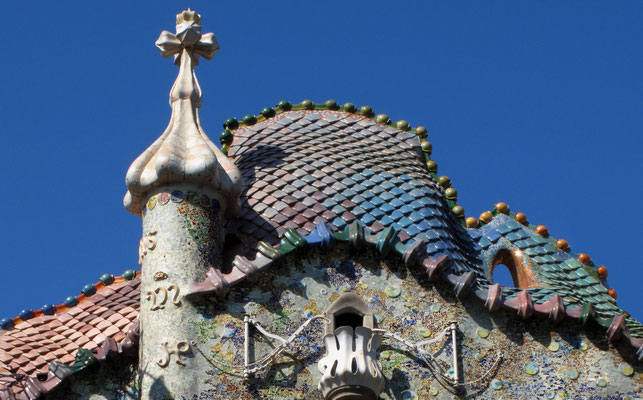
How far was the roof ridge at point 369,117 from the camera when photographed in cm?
1980

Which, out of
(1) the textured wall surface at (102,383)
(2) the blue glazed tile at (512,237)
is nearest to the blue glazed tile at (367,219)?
(2) the blue glazed tile at (512,237)

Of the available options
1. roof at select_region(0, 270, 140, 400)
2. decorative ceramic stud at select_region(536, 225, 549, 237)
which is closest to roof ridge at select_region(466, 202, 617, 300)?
decorative ceramic stud at select_region(536, 225, 549, 237)

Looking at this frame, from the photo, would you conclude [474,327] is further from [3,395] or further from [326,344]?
[3,395]

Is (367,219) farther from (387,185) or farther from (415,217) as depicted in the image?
(387,185)

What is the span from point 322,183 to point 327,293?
1.76m

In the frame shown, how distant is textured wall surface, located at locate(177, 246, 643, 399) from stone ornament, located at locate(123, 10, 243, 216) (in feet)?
3.52

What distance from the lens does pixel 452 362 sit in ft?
56.6

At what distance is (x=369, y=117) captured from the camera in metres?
A: 20.6

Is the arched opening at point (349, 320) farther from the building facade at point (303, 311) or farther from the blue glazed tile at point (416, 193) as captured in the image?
the blue glazed tile at point (416, 193)

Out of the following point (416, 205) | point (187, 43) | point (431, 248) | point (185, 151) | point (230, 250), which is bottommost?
point (431, 248)

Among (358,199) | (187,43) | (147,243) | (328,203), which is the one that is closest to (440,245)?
(358,199)

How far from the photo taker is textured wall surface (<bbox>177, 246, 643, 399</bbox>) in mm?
17109

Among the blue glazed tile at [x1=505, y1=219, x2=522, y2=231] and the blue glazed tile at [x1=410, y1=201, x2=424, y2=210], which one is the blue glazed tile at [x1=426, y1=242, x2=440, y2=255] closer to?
the blue glazed tile at [x1=410, y1=201, x2=424, y2=210]

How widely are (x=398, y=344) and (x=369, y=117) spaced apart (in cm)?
389
